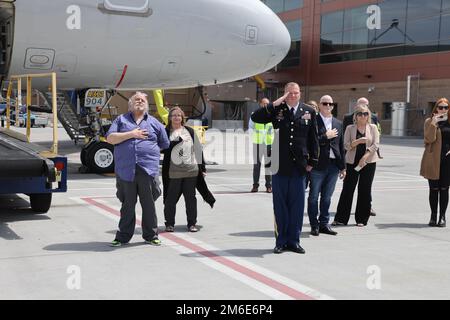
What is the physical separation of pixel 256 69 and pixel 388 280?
9274 millimetres

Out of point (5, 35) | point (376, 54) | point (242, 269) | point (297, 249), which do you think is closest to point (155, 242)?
point (242, 269)

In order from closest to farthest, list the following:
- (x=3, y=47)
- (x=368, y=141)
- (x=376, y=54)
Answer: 1. (x=368, y=141)
2. (x=3, y=47)
3. (x=376, y=54)

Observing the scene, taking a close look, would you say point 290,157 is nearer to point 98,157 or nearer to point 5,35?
point 5,35

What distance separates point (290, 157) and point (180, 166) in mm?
1629

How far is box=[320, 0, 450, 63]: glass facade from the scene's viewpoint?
3681 centimetres

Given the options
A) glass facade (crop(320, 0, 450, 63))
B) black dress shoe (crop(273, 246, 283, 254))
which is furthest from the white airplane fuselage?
glass facade (crop(320, 0, 450, 63))

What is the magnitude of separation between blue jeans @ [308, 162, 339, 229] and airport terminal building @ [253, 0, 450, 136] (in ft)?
106

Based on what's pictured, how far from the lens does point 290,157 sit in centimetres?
619

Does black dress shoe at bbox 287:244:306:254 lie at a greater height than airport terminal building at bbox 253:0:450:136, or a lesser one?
lesser

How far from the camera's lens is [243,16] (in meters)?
12.8

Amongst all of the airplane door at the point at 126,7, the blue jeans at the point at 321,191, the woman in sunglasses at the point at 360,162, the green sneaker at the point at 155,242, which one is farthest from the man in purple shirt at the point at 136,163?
the airplane door at the point at 126,7

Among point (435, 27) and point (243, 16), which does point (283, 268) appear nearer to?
point (243, 16)

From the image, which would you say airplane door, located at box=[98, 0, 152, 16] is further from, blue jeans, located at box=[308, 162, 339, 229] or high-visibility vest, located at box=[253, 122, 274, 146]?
blue jeans, located at box=[308, 162, 339, 229]
